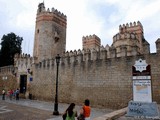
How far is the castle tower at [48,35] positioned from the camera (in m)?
19.8

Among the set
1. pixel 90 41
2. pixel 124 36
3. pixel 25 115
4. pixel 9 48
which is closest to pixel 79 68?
pixel 25 115

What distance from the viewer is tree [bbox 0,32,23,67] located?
1153 inches

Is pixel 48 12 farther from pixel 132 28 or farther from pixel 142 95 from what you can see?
pixel 142 95

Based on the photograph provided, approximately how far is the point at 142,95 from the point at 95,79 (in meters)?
6.41

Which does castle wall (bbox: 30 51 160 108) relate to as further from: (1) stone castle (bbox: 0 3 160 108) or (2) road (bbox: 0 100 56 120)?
(2) road (bbox: 0 100 56 120)

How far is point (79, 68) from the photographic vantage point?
14039mm

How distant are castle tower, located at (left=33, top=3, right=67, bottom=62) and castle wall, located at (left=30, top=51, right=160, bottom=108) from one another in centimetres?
321

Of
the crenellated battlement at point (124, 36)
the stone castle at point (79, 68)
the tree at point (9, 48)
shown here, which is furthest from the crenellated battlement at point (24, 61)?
the tree at point (9, 48)

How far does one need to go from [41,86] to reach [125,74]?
894 cm

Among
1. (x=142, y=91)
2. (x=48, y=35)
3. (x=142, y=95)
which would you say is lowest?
(x=142, y=95)

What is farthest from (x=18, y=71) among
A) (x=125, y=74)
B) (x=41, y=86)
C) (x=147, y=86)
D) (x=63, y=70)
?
(x=147, y=86)

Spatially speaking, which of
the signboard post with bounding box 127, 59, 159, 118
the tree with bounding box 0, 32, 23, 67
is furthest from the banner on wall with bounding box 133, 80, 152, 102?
the tree with bounding box 0, 32, 23, 67

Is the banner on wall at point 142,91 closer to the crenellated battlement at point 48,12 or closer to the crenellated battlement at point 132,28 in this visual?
the crenellated battlement at point 48,12

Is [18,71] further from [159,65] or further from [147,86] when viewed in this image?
[147,86]
